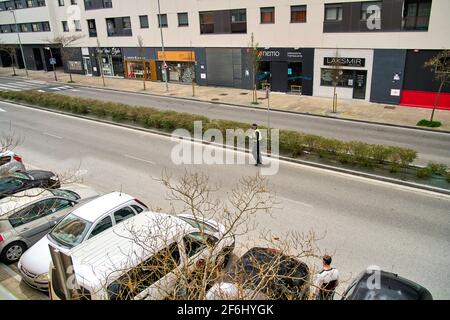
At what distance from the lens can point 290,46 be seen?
30.5 metres

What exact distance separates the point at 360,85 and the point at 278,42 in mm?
7538

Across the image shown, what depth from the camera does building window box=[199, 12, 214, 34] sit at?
113 ft

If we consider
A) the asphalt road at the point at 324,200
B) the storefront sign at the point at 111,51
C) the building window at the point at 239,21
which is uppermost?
the building window at the point at 239,21

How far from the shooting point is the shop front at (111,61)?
44.7m

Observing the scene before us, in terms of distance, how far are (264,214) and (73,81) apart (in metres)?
38.6

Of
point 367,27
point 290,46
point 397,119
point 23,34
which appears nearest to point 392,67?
point 367,27

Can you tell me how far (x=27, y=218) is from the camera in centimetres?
1092

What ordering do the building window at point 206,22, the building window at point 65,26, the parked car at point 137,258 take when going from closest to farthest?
the parked car at point 137,258 → the building window at point 206,22 → the building window at point 65,26

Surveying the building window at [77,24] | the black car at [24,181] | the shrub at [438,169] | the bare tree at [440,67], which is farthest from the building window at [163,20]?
the shrub at [438,169]

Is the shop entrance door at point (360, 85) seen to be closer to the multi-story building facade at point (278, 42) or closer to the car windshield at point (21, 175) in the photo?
the multi-story building facade at point (278, 42)

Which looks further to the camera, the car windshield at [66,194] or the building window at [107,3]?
the building window at [107,3]

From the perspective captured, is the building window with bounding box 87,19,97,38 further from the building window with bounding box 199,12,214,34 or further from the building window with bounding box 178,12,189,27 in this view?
the building window with bounding box 199,12,214,34

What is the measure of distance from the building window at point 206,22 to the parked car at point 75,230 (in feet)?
91.0

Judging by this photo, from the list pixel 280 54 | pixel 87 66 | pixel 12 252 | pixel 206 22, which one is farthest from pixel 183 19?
pixel 12 252
